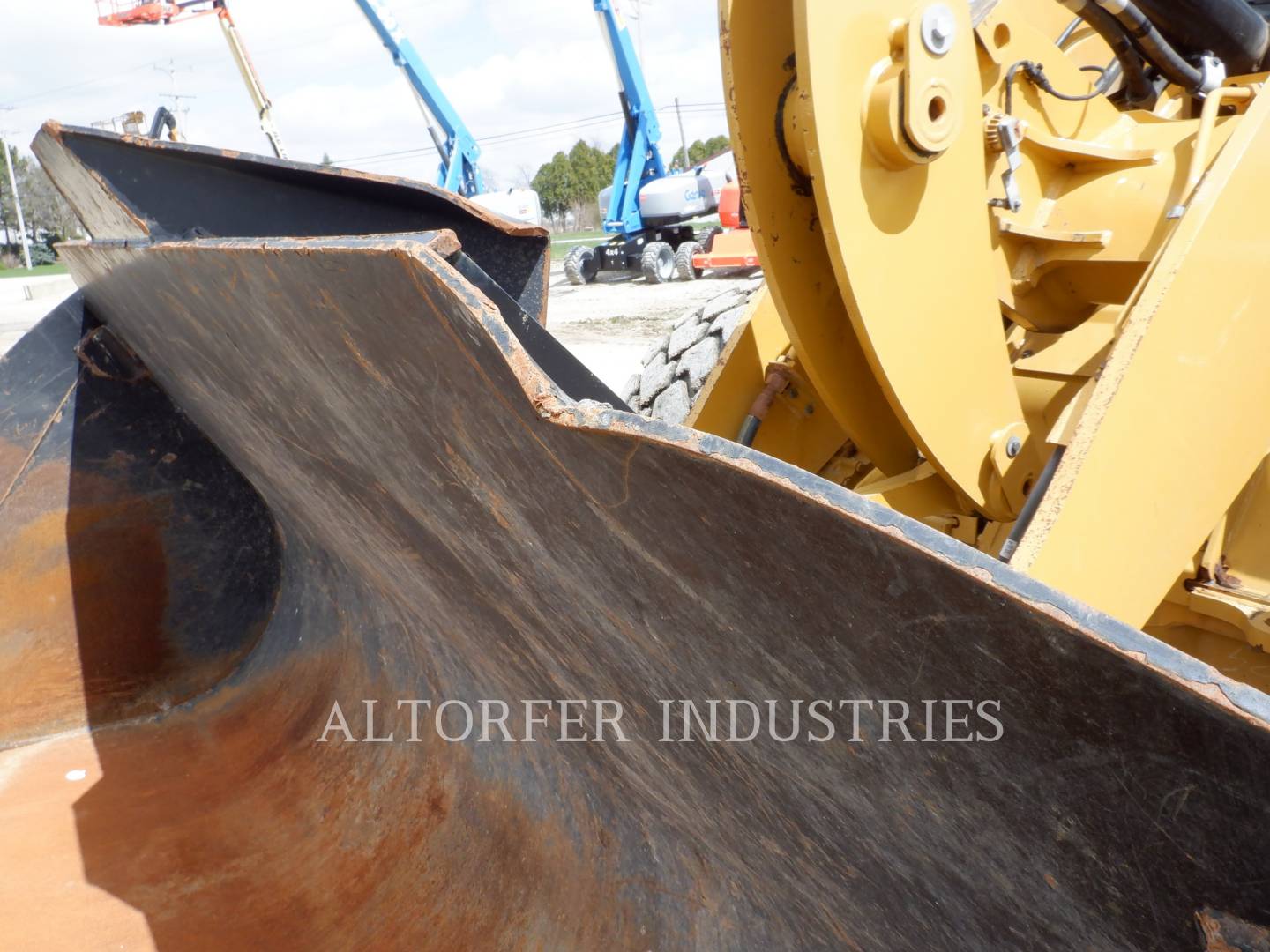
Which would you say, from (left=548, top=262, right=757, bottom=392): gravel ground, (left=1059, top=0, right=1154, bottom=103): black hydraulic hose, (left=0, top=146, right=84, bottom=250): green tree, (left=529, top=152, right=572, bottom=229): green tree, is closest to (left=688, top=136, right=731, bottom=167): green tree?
(left=529, top=152, right=572, bottom=229): green tree

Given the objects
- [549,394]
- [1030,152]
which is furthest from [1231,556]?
[549,394]

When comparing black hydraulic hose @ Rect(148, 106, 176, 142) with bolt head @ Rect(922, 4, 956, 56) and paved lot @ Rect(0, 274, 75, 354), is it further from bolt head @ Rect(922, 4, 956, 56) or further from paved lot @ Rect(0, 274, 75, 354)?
paved lot @ Rect(0, 274, 75, 354)

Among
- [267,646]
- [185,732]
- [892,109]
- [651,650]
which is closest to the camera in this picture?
[651,650]

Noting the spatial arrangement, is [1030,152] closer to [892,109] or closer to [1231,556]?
[892,109]

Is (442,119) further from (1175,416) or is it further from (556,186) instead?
(556,186)

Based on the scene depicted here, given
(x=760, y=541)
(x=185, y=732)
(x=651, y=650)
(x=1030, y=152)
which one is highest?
(x=1030, y=152)

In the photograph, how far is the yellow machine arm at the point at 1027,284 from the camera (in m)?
1.34

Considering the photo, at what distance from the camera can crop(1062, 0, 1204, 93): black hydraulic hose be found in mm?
1802

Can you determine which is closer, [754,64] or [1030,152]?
[754,64]

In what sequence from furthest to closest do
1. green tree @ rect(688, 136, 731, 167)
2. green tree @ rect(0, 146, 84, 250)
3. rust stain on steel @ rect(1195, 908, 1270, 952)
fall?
green tree @ rect(688, 136, 731, 167) → green tree @ rect(0, 146, 84, 250) → rust stain on steel @ rect(1195, 908, 1270, 952)

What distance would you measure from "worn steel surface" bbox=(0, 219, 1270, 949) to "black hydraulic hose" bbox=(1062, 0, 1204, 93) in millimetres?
1436

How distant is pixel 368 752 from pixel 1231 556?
1.66m

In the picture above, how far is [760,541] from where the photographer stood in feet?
2.74

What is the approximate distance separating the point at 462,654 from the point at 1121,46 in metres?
1.72
